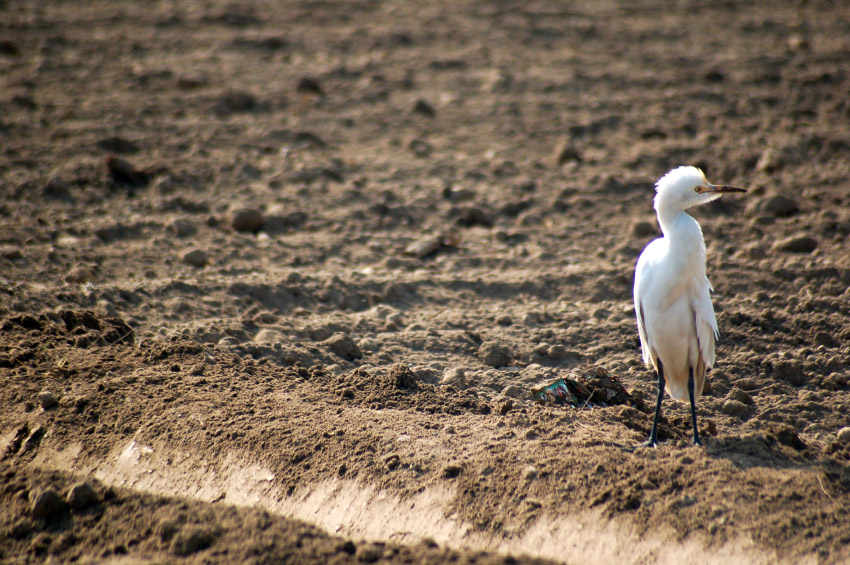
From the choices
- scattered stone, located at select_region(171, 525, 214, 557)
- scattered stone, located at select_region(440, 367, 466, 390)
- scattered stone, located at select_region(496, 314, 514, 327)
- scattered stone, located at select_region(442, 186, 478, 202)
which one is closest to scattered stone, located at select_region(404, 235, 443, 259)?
scattered stone, located at select_region(442, 186, 478, 202)

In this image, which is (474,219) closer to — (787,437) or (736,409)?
(736,409)

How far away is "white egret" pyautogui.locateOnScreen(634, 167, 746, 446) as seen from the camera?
14.3ft

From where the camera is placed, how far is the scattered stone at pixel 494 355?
221 inches


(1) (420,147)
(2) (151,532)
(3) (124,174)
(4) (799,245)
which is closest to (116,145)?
(3) (124,174)

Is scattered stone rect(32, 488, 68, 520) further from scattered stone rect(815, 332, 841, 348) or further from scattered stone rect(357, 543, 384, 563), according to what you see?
scattered stone rect(815, 332, 841, 348)

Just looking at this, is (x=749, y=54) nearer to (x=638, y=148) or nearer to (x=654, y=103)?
(x=654, y=103)

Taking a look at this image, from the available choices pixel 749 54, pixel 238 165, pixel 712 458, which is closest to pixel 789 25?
pixel 749 54

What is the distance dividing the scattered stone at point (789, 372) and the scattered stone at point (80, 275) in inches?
203

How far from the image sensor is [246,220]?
727 cm

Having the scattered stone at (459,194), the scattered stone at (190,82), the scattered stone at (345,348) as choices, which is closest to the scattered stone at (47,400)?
the scattered stone at (345,348)

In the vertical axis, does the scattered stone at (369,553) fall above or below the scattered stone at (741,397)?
above

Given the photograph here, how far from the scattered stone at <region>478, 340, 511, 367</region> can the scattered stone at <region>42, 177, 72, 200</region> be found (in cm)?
439

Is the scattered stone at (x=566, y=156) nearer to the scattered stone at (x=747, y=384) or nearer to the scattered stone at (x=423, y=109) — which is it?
the scattered stone at (x=423, y=109)

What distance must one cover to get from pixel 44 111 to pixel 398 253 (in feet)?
15.9
